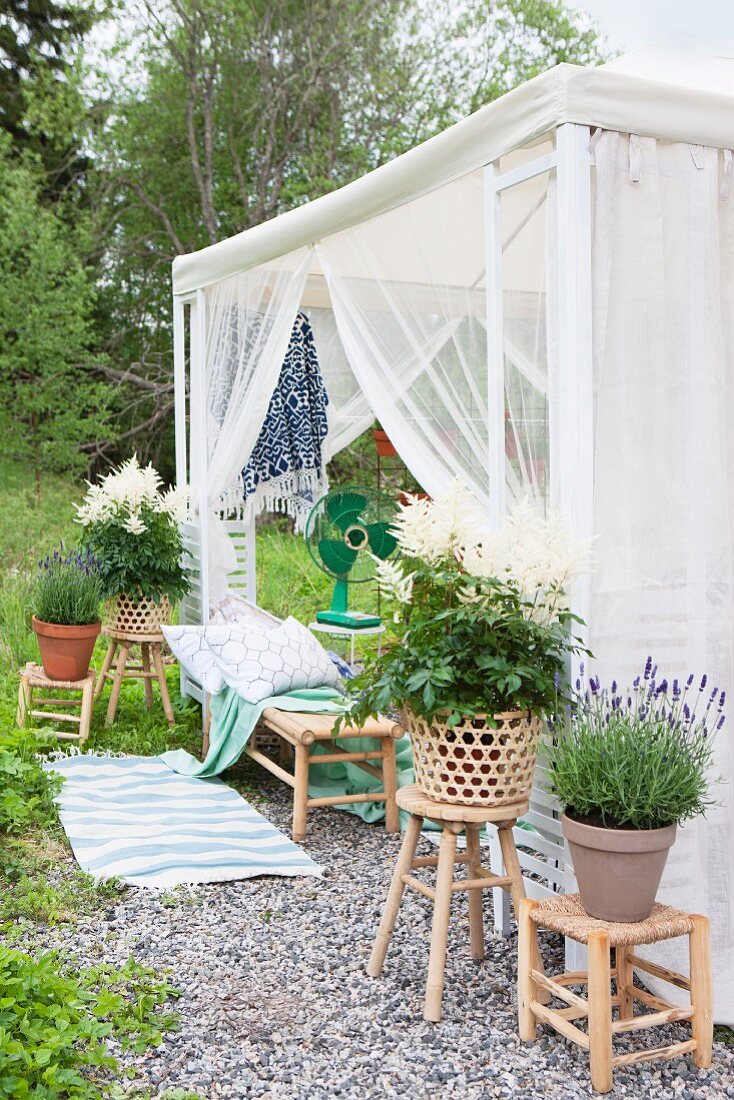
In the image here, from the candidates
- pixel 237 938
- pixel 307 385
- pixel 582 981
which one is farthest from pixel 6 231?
pixel 582 981

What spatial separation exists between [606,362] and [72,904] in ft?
7.50

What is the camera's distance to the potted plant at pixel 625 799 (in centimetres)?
Answer: 245

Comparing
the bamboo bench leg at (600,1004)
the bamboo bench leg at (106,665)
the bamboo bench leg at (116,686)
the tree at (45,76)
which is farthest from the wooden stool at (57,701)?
the tree at (45,76)

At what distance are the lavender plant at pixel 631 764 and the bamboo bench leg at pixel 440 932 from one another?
0.34 metres

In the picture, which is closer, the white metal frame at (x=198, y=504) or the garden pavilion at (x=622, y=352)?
the garden pavilion at (x=622, y=352)

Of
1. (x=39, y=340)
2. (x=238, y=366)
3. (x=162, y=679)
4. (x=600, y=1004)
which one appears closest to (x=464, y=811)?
(x=600, y=1004)

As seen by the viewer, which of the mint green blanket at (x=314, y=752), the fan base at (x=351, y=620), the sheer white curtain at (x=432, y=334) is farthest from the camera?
the fan base at (x=351, y=620)

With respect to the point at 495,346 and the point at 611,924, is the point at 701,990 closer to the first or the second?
the point at 611,924

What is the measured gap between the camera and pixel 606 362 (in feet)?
9.30

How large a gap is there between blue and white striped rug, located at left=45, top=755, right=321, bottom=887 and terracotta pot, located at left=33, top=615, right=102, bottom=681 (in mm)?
408

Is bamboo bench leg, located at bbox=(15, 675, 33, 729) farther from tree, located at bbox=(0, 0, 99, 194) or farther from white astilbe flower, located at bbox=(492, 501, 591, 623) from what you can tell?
tree, located at bbox=(0, 0, 99, 194)

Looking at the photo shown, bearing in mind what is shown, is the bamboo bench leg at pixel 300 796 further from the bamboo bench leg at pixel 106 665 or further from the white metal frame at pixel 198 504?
the bamboo bench leg at pixel 106 665

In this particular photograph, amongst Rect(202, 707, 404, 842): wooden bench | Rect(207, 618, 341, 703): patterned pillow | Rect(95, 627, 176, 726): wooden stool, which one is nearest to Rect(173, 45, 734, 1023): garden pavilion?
Rect(202, 707, 404, 842): wooden bench

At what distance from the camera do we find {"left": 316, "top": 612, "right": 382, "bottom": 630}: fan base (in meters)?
5.98
